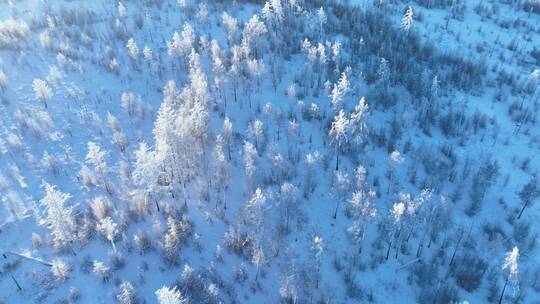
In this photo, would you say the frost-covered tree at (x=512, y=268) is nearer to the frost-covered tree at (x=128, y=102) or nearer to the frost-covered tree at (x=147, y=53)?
the frost-covered tree at (x=128, y=102)

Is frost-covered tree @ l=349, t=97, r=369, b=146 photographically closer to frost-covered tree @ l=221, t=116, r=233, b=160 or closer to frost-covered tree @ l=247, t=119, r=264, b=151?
frost-covered tree @ l=247, t=119, r=264, b=151

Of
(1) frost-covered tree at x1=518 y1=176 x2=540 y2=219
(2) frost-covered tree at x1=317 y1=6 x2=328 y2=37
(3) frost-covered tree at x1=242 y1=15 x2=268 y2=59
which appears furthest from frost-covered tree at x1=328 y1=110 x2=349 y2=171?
(2) frost-covered tree at x1=317 y1=6 x2=328 y2=37

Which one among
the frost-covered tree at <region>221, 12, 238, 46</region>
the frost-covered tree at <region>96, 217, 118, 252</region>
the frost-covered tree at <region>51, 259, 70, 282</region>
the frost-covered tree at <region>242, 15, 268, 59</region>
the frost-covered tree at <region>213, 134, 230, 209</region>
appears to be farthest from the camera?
the frost-covered tree at <region>221, 12, 238, 46</region>

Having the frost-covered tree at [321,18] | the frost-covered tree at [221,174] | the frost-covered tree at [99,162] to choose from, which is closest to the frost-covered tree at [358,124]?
the frost-covered tree at [221,174]

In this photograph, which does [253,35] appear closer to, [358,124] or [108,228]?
[358,124]

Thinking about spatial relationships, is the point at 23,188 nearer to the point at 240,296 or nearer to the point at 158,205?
the point at 158,205
